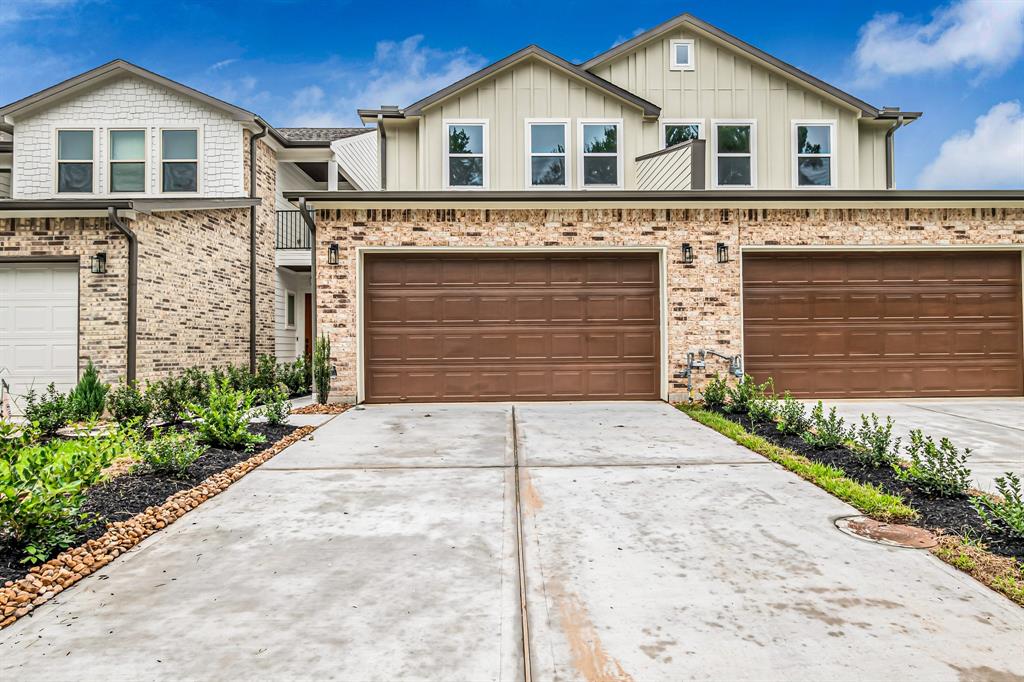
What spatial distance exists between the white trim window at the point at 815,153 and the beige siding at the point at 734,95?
136mm

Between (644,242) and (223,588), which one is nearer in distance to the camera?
(223,588)

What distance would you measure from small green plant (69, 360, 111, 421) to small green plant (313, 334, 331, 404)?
2.89 metres

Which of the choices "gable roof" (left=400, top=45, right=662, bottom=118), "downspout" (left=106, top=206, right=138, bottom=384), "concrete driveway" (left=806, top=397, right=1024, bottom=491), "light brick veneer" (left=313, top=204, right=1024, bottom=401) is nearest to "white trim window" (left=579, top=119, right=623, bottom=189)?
"gable roof" (left=400, top=45, right=662, bottom=118)

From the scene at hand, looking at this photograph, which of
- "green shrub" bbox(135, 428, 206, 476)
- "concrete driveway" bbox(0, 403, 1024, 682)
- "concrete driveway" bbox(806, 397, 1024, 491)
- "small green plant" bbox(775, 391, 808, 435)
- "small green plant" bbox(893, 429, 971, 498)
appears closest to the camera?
"concrete driveway" bbox(0, 403, 1024, 682)

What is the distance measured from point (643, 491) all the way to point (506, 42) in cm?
3619

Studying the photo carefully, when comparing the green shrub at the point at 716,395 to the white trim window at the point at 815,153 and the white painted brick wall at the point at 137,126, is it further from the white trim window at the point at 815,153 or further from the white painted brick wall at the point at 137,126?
the white painted brick wall at the point at 137,126

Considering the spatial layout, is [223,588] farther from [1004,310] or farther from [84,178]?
[84,178]

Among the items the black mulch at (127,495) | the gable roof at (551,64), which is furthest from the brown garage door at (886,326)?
the black mulch at (127,495)

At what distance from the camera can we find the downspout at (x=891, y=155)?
12758mm

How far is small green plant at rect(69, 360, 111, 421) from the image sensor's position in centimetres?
810

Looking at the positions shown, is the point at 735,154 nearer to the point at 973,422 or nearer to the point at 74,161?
the point at 973,422

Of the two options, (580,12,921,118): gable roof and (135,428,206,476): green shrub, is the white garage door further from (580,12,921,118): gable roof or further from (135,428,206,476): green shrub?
(580,12,921,118): gable roof

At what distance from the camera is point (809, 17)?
24.3 m

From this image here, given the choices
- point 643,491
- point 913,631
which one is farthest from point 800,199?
point 913,631
